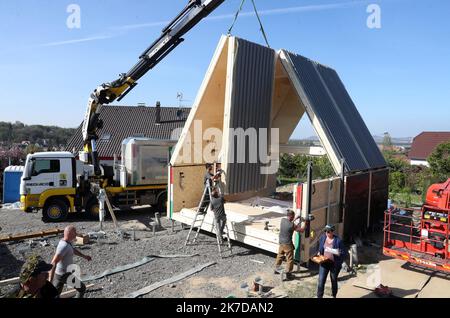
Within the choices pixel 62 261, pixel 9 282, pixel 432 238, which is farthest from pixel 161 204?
pixel 432 238

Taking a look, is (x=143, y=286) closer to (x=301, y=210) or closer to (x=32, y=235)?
(x=301, y=210)

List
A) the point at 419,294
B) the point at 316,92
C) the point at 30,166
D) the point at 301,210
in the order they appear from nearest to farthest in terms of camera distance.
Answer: the point at 419,294
the point at 301,210
the point at 316,92
the point at 30,166

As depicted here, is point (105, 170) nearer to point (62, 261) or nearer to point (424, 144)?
point (62, 261)

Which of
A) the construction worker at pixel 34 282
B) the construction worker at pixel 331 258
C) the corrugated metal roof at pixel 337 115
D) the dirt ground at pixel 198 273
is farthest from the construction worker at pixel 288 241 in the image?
the construction worker at pixel 34 282

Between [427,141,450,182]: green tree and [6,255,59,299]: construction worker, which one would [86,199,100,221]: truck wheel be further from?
[427,141,450,182]: green tree

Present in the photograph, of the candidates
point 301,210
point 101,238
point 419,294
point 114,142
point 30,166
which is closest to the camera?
point 419,294

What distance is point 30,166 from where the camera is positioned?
12180 millimetres

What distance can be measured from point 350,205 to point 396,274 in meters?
2.06

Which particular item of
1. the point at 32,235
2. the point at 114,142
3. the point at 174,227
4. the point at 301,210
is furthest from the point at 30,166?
the point at 114,142

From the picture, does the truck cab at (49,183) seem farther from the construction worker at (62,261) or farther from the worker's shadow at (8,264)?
the construction worker at (62,261)

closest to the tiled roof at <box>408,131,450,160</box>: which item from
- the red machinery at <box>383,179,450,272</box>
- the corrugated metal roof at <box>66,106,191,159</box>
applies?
the corrugated metal roof at <box>66,106,191,159</box>

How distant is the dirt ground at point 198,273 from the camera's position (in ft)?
21.5

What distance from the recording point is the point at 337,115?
10945 mm

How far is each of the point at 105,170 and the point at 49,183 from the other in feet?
7.65
